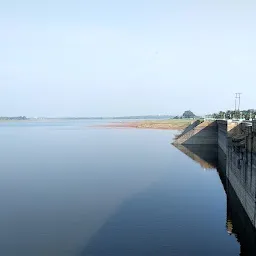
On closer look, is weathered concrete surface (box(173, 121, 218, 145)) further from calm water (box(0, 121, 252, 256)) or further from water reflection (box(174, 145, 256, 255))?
water reflection (box(174, 145, 256, 255))

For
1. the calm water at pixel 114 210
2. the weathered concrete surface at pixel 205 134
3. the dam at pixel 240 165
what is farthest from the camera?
the weathered concrete surface at pixel 205 134

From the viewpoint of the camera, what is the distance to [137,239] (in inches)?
1156

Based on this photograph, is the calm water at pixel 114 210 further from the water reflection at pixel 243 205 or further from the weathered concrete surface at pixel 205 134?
the weathered concrete surface at pixel 205 134

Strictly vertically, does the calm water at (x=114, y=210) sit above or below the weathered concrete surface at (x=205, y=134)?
below

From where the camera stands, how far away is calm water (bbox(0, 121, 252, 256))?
2827cm

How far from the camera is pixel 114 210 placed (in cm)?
3794

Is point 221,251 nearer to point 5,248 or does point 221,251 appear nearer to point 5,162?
point 5,248

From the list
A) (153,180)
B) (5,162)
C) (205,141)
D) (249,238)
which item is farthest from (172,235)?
(205,141)

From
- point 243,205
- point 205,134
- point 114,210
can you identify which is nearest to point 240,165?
point 243,205

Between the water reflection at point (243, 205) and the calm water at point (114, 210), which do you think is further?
the water reflection at point (243, 205)

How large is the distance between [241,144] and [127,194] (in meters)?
15.2

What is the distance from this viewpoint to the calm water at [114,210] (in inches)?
1113

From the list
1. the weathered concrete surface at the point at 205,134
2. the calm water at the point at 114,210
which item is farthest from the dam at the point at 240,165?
the weathered concrete surface at the point at 205,134

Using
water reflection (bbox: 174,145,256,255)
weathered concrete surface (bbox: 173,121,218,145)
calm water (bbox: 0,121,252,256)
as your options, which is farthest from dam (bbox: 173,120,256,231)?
weathered concrete surface (bbox: 173,121,218,145)
